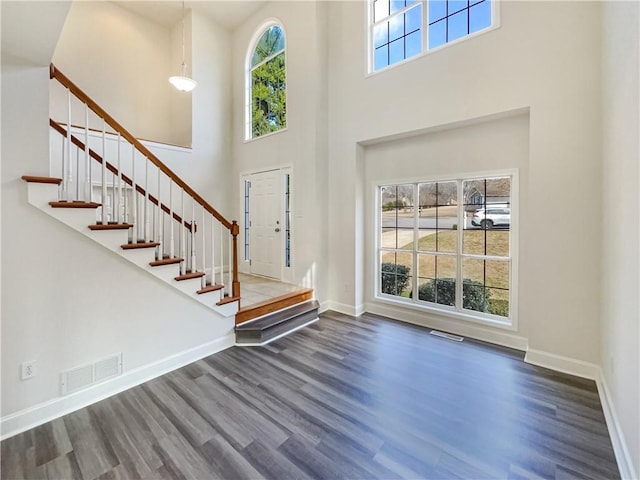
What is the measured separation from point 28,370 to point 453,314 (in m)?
4.16

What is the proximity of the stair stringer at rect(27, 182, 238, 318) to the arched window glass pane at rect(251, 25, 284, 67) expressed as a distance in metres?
4.40

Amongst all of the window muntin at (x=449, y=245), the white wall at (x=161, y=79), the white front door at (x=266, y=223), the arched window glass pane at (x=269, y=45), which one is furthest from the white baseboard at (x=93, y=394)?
the arched window glass pane at (x=269, y=45)

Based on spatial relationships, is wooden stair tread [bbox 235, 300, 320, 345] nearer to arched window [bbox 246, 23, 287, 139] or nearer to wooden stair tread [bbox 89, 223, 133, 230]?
wooden stair tread [bbox 89, 223, 133, 230]

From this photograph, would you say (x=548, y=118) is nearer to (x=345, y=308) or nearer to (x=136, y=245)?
(x=345, y=308)

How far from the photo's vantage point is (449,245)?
12.3 feet

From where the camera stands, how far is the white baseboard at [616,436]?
1.57m

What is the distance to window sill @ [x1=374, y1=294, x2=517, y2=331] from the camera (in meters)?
3.31

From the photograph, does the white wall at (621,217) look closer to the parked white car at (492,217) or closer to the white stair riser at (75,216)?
the parked white car at (492,217)

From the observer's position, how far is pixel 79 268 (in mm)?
2295

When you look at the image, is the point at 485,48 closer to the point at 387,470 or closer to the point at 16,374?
the point at 387,470

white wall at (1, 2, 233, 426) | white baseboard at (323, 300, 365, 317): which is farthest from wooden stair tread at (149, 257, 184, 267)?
white baseboard at (323, 300, 365, 317)

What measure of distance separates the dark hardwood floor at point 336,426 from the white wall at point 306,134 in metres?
1.86

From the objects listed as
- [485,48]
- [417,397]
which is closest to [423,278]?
[417,397]

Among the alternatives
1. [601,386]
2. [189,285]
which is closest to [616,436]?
[601,386]
